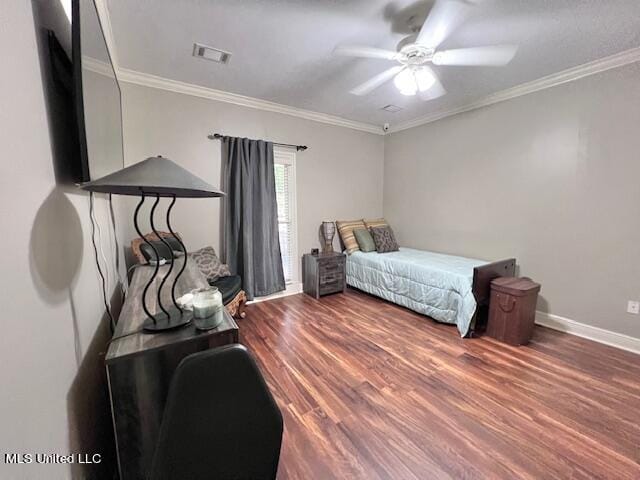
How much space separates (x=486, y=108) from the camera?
325 centimetres

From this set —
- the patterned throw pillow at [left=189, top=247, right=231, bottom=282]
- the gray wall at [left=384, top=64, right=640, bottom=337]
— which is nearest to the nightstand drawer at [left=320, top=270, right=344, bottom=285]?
the patterned throw pillow at [left=189, top=247, right=231, bottom=282]

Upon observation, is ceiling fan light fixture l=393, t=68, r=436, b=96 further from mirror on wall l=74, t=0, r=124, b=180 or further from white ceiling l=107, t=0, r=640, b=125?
mirror on wall l=74, t=0, r=124, b=180

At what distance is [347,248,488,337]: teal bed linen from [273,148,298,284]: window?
0.87 m

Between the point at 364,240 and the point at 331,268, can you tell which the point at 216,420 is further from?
Result: the point at 364,240

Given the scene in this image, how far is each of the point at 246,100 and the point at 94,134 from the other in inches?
98.1

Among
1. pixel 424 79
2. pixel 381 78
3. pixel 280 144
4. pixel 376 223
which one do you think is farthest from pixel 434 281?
pixel 280 144

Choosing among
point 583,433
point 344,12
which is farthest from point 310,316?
point 344,12

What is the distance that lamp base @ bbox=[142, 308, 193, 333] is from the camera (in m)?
1.00

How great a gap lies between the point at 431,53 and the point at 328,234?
2474 mm

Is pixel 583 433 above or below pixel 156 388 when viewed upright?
below

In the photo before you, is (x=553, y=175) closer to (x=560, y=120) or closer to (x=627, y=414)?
(x=560, y=120)

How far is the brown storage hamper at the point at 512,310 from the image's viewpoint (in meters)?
2.44

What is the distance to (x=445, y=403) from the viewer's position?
5.84 feet

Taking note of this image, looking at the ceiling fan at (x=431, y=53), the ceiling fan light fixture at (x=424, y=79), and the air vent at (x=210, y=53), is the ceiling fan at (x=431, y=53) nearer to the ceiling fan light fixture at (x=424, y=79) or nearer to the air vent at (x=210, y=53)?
the ceiling fan light fixture at (x=424, y=79)
